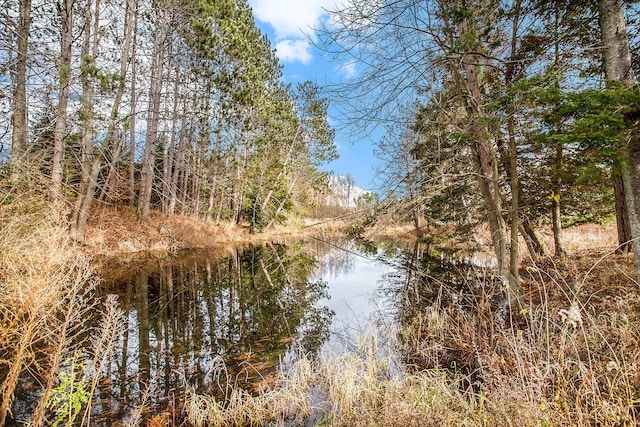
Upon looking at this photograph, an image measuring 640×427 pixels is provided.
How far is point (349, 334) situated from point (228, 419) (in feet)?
8.96

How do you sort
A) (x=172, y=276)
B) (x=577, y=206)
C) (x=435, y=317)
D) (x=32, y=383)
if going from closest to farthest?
(x=32, y=383)
(x=435, y=317)
(x=577, y=206)
(x=172, y=276)

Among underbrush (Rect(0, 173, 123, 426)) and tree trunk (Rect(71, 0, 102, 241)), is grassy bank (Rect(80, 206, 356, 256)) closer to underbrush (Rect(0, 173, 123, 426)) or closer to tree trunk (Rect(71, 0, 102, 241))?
tree trunk (Rect(71, 0, 102, 241))

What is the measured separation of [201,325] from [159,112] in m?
4.71

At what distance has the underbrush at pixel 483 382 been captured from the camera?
6.89 ft

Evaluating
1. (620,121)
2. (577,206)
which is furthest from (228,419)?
(577,206)

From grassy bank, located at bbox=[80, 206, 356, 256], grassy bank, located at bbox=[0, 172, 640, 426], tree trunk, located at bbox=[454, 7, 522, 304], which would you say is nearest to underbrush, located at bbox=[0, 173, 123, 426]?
grassy bank, located at bbox=[0, 172, 640, 426]

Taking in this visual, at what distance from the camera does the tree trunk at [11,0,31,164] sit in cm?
604

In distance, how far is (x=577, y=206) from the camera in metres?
7.54

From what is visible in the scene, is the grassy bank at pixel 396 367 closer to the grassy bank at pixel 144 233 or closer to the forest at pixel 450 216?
the forest at pixel 450 216

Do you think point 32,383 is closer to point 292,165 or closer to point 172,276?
point 172,276

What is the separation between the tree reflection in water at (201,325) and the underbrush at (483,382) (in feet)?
2.16

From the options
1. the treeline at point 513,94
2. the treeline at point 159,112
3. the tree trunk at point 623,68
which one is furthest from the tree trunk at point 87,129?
the tree trunk at point 623,68

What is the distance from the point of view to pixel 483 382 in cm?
338

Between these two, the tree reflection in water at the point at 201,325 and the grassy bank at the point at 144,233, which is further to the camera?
the grassy bank at the point at 144,233
